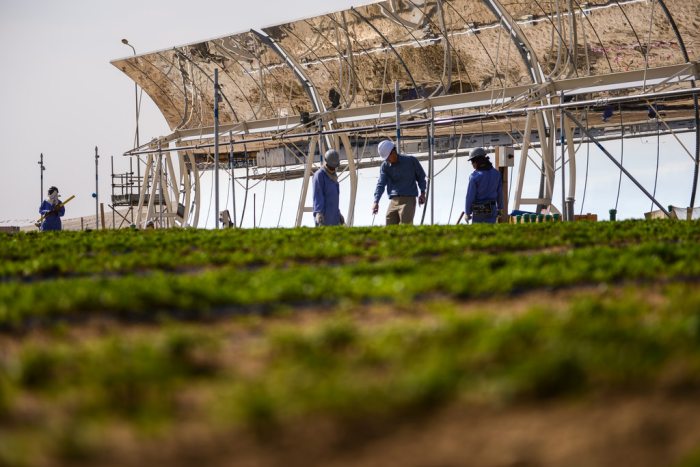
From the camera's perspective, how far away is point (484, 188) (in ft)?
59.1

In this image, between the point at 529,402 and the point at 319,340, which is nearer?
the point at 529,402

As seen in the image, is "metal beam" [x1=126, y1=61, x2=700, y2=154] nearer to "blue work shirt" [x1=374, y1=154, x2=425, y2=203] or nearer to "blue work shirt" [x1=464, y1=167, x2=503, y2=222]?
"blue work shirt" [x1=464, y1=167, x2=503, y2=222]

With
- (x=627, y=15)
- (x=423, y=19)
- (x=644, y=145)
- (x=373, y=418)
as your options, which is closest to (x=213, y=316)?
(x=373, y=418)

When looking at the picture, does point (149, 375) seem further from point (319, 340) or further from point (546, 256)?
point (546, 256)

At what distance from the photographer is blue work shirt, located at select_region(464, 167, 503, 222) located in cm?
1780

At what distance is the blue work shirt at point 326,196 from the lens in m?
18.2

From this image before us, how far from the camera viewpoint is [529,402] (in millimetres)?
3584

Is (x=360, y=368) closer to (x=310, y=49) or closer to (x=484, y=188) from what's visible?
(x=484, y=188)

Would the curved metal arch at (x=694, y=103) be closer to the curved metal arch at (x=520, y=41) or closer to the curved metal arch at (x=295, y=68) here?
the curved metal arch at (x=520, y=41)

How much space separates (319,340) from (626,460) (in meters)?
2.11

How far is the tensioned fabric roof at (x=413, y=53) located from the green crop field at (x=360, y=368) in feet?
68.2

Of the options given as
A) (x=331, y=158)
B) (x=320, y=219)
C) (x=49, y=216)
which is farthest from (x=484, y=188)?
(x=49, y=216)

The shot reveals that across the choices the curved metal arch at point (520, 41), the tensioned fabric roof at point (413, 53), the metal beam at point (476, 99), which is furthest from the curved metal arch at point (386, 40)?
the curved metal arch at point (520, 41)

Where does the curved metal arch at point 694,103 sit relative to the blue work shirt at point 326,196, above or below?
above
